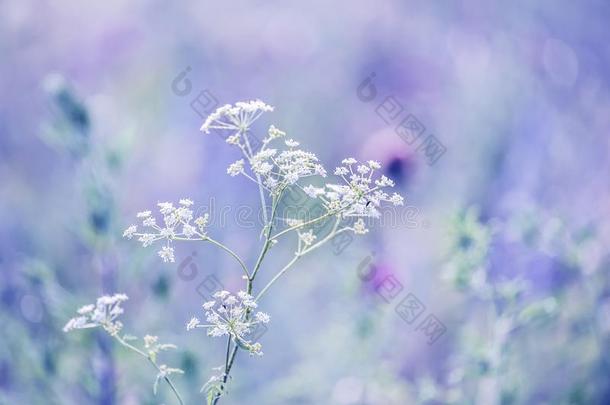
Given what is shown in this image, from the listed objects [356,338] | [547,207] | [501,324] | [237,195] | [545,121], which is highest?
[237,195]

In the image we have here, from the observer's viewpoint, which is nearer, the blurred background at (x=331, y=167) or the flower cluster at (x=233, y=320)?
the flower cluster at (x=233, y=320)

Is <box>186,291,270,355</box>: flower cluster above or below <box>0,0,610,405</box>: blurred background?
below

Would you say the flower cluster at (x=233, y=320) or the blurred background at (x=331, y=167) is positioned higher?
the blurred background at (x=331, y=167)

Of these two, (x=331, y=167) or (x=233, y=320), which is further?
(x=331, y=167)

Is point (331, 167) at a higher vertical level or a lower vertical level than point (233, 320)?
higher

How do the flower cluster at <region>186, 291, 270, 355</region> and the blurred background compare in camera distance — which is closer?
the flower cluster at <region>186, 291, 270, 355</region>

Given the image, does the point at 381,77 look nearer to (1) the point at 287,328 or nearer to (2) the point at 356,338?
(1) the point at 287,328

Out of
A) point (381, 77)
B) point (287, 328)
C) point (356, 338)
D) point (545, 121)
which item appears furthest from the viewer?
point (381, 77)

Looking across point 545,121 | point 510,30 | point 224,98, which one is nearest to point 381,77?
point 510,30
